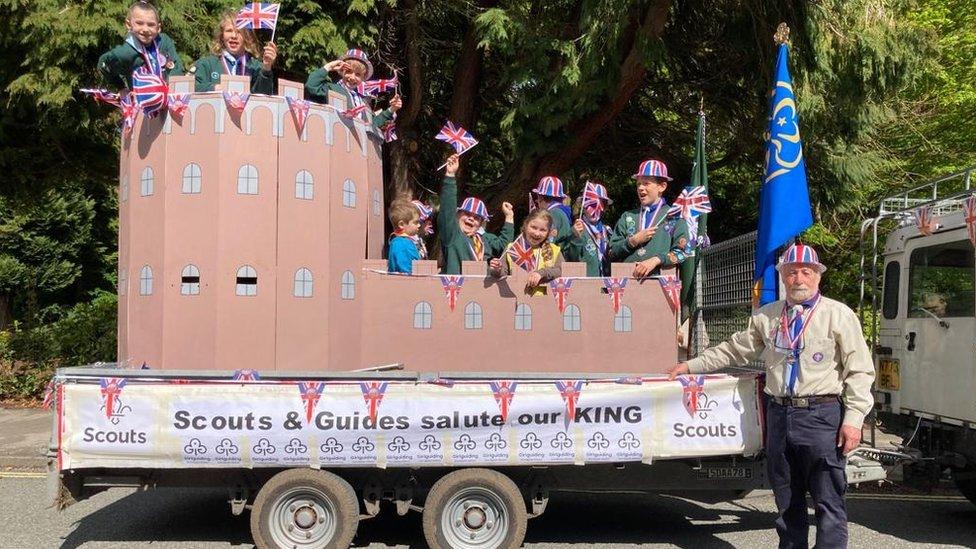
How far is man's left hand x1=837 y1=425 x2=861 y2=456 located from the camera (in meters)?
4.67

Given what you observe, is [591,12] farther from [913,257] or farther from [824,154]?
[913,257]

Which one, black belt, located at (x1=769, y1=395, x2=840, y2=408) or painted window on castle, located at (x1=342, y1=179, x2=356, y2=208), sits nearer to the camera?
black belt, located at (x1=769, y1=395, x2=840, y2=408)

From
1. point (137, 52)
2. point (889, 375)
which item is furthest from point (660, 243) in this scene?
point (137, 52)

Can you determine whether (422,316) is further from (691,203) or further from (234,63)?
(234,63)

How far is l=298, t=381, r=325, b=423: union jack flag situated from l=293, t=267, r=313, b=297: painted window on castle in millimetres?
698

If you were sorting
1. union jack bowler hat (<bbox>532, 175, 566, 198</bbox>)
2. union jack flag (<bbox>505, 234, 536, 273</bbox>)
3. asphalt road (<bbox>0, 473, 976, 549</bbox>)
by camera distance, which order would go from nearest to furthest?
asphalt road (<bbox>0, 473, 976, 549</bbox>), union jack flag (<bbox>505, 234, 536, 273</bbox>), union jack bowler hat (<bbox>532, 175, 566, 198</bbox>)

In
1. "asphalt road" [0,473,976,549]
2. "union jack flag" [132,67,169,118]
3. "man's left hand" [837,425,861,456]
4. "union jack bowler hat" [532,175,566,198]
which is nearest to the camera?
"man's left hand" [837,425,861,456]

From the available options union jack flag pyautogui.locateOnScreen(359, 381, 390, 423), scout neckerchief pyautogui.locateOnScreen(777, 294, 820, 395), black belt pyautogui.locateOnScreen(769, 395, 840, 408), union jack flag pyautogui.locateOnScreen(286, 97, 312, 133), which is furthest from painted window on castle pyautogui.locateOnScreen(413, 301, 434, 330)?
black belt pyautogui.locateOnScreen(769, 395, 840, 408)

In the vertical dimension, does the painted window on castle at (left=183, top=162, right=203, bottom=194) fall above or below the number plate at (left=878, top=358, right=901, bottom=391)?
above

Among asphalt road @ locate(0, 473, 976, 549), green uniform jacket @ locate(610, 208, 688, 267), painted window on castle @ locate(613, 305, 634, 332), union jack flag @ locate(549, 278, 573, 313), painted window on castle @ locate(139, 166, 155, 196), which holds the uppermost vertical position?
painted window on castle @ locate(139, 166, 155, 196)

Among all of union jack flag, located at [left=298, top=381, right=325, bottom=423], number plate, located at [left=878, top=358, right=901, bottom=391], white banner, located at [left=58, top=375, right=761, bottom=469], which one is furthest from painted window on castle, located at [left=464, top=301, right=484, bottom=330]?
number plate, located at [left=878, top=358, right=901, bottom=391]

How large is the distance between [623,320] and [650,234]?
2.48 ft

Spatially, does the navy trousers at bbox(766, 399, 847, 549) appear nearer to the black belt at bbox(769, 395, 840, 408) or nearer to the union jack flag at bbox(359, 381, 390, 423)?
the black belt at bbox(769, 395, 840, 408)

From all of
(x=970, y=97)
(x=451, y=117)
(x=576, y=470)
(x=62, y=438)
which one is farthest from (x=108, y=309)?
(x=970, y=97)
